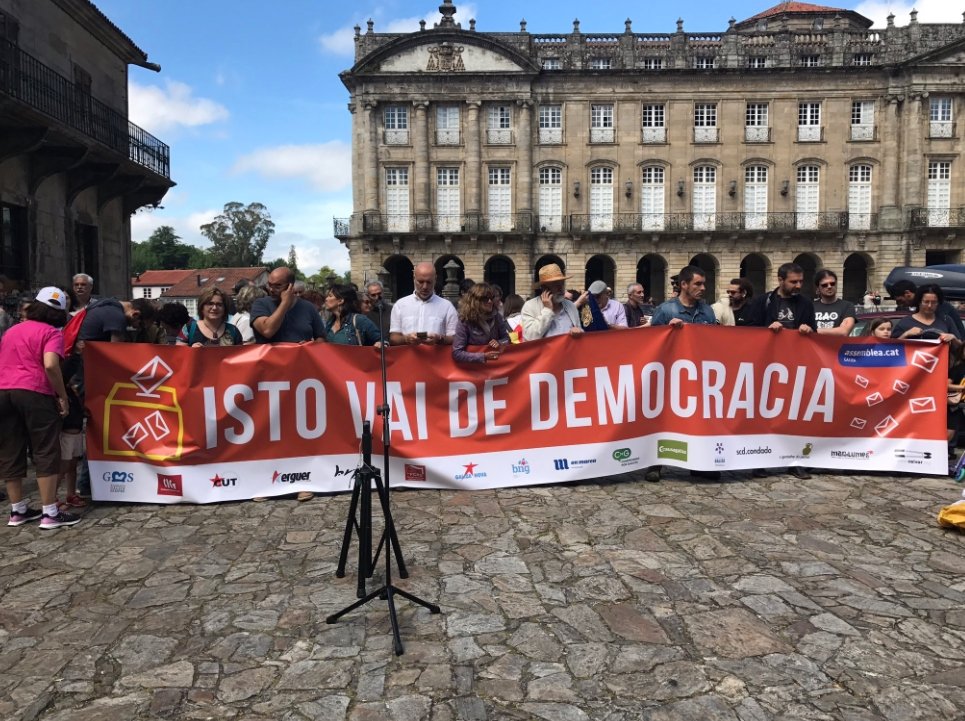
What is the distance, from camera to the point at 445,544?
4.71 metres

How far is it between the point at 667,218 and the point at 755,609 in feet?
121

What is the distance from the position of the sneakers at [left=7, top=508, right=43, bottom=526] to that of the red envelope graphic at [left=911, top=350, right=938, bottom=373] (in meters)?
8.18

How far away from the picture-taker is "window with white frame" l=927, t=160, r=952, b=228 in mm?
37562

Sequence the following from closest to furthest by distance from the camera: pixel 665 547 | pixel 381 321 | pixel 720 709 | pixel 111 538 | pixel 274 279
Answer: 1. pixel 720 709
2. pixel 381 321
3. pixel 665 547
4. pixel 111 538
5. pixel 274 279

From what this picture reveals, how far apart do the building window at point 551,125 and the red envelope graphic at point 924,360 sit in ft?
110

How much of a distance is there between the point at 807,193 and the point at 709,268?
22.1ft

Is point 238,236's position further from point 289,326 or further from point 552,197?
point 289,326

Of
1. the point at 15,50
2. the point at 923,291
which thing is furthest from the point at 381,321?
the point at 15,50

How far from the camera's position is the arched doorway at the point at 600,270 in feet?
131

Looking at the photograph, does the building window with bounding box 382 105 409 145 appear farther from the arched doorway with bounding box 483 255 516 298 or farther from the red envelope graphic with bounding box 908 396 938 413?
the red envelope graphic with bounding box 908 396 938 413

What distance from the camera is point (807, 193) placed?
38.4 m

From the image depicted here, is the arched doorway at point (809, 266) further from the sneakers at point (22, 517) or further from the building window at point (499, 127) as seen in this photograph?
the sneakers at point (22, 517)

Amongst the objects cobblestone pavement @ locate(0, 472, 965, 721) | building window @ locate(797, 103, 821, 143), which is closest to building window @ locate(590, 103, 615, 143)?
building window @ locate(797, 103, 821, 143)

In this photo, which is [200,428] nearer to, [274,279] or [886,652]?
[274,279]
